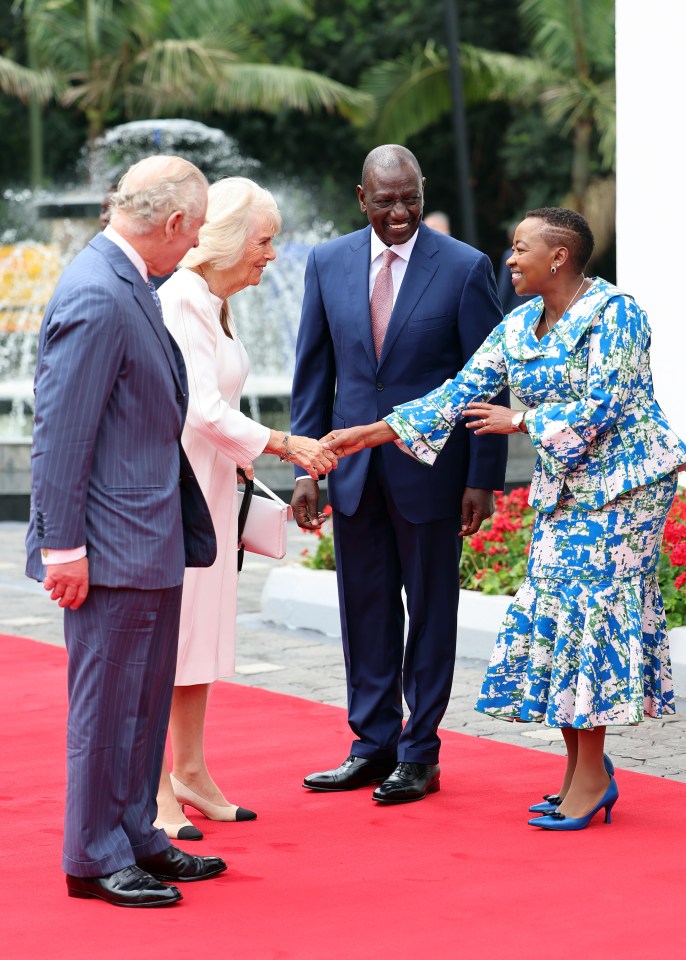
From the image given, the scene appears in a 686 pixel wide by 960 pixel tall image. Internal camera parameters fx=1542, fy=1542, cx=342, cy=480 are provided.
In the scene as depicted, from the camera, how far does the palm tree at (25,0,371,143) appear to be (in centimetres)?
2948

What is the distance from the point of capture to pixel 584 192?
30.5 metres

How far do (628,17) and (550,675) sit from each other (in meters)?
5.92

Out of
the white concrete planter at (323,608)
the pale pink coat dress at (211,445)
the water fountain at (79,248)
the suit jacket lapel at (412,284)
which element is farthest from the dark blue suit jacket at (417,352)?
the water fountain at (79,248)

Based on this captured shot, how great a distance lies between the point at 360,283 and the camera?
A: 17.6ft

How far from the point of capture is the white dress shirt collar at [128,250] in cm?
405

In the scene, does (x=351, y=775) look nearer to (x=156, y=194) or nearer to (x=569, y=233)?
(x=569, y=233)

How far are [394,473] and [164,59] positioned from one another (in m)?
25.9

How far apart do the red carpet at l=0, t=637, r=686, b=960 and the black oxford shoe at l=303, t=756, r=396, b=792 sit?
0.06 meters

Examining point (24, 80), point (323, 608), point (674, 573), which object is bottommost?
point (323, 608)

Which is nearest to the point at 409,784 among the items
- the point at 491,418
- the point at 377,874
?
the point at 377,874

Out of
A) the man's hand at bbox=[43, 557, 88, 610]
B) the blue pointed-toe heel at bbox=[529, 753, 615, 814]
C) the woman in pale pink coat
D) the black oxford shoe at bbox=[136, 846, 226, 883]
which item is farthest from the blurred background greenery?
the man's hand at bbox=[43, 557, 88, 610]

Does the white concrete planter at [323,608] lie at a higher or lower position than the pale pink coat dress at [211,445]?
lower

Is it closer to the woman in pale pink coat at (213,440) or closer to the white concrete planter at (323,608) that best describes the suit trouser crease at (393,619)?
the woman in pale pink coat at (213,440)

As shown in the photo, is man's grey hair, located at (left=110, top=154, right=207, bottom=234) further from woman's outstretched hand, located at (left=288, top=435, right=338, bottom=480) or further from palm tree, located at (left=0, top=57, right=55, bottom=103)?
palm tree, located at (left=0, top=57, right=55, bottom=103)
